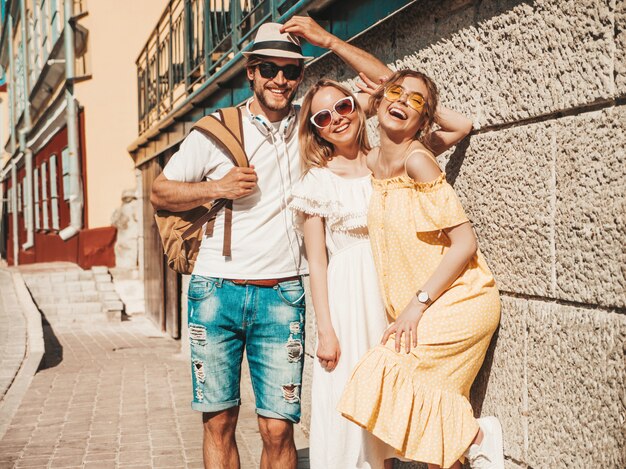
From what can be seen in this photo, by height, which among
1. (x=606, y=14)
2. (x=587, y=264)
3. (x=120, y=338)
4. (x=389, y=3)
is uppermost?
(x=389, y=3)

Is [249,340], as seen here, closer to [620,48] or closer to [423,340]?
[423,340]

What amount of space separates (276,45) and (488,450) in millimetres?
1909

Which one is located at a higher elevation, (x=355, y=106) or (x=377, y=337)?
(x=355, y=106)

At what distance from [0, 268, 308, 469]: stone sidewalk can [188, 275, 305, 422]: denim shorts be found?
157 centimetres

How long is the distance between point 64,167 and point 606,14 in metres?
17.4

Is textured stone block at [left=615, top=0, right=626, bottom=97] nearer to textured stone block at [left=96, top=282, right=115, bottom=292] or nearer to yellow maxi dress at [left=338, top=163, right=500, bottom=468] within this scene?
yellow maxi dress at [left=338, top=163, right=500, bottom=468]

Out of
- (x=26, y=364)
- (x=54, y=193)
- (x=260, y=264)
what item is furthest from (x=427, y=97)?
(x=54, y=193)

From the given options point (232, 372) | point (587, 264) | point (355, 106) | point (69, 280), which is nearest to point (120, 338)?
point (69, 280)

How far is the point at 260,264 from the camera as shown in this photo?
3.35 metres

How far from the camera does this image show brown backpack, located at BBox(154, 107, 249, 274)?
11.0 ft

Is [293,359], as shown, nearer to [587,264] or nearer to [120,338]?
[587,264]

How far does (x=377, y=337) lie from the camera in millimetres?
3090

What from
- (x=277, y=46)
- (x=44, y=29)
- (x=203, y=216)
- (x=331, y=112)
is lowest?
(x=203, y=216)

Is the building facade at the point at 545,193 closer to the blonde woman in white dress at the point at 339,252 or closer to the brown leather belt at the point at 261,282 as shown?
the blonde woman in white dress at the point at 339,252
